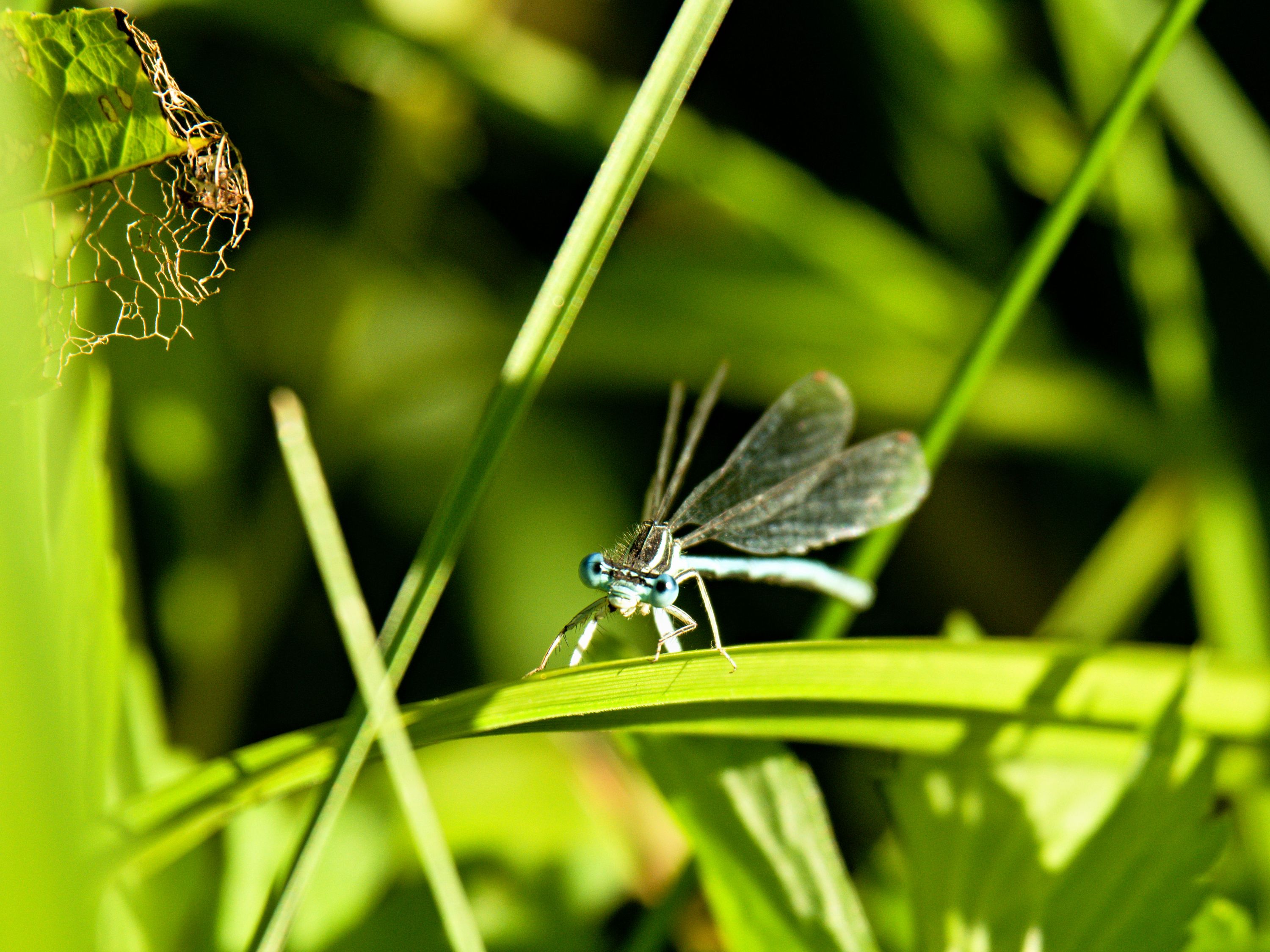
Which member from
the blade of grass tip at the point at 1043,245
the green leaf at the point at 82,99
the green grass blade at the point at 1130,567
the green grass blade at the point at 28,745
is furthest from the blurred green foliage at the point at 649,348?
the green grass blade at the point at 28,745

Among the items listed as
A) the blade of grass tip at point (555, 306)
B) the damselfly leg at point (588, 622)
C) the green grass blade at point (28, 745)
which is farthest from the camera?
the damselfly leg at point (588, 622)

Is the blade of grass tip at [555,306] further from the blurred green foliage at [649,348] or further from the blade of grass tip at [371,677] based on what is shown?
the blurred green foliage at [649,348]

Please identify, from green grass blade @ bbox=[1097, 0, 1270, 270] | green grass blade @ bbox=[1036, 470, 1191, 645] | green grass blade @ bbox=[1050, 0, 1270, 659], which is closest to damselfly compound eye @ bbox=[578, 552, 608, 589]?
green grass blade @ bbox=[1036, 470, 1191, 645]

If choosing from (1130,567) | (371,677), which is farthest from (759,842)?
(1130,567)

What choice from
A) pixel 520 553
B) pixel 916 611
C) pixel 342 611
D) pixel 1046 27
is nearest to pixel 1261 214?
pixel 1046 27

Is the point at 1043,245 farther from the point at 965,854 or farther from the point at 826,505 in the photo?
the point at 965,854

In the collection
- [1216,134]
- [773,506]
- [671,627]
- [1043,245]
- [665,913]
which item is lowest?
[665,913]

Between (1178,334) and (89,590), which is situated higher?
(1178,334)
